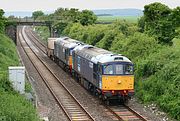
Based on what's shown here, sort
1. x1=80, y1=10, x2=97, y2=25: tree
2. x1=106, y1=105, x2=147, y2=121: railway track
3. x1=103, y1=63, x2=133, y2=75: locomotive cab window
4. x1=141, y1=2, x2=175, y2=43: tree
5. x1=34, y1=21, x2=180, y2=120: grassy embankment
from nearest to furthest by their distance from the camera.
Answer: x1=106, y1=105, x2=147, y2=121: railway track → x1=34, y1=21, x2=180, y2=120: grassy embankment → x1=103, y1=63, x2=133, y2=75: locomotive cab window → x1=141, y1=2, x2=175, y2=43: tree → x1=80, y1=10, x2=97, y2=25: tree

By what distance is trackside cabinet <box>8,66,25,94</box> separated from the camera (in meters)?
23.5

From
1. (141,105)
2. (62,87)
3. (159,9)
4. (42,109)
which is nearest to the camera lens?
(42,109)

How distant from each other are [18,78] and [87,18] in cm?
4994

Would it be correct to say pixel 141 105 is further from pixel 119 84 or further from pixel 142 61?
pixel 142 61

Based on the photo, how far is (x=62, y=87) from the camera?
3256cm

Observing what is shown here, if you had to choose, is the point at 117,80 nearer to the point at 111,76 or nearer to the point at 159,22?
the point at 111,76

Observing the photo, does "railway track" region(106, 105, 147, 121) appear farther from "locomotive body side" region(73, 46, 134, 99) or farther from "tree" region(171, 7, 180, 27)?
"tree" region(171, 7, 180, 27)

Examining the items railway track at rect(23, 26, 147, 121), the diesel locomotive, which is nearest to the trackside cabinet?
the diesel locomotive

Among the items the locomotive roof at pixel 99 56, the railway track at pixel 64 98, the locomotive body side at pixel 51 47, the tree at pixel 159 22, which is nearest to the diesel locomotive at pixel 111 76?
the locomotive roof at pixel 99 56

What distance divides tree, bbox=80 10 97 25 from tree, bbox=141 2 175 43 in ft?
102

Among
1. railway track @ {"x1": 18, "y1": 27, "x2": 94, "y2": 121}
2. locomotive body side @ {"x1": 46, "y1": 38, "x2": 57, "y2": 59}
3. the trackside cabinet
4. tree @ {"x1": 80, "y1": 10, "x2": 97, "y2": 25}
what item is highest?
tree @ {"x1": 80, "y1": 10, "x2": 97, "y2": 25}

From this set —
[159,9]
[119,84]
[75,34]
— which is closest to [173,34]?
[159,9]

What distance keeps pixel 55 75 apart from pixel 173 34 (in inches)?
445

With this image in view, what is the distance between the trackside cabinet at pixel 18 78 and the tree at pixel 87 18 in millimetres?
48910
